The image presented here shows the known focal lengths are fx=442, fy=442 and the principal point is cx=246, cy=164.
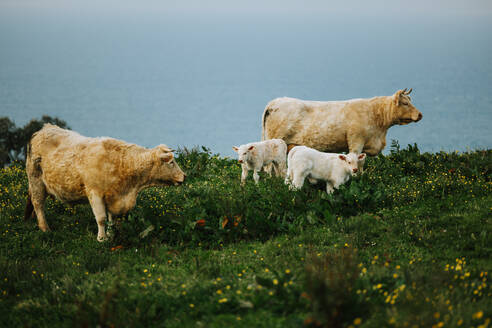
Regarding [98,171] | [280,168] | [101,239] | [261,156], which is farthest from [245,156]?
[101,239]

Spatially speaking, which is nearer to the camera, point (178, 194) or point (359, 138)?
point (178, 194)

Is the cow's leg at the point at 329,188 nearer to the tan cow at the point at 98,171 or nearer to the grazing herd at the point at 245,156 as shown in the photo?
the grazing herd at the point at 245,156

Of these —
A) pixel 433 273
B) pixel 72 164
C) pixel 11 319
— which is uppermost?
pixel 72 164

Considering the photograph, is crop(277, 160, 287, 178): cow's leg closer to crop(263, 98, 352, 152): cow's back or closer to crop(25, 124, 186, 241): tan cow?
crop(263, 98, 352, 152): cow's back

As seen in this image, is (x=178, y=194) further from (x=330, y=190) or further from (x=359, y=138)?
(x=359, y=138)

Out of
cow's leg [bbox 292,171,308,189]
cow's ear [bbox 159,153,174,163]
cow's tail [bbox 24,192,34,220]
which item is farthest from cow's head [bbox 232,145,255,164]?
cow's tail [bbox 24,192,34,220]

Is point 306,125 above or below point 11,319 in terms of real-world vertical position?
above

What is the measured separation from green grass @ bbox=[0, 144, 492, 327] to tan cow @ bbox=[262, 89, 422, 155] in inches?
40.5

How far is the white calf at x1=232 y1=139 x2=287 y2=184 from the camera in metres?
12.1

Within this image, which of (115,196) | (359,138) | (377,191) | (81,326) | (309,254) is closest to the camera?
(81,326)

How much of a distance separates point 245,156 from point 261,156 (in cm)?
60

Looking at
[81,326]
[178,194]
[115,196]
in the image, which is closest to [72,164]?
[115,196]

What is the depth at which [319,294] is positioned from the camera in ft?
17.4

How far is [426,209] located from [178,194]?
6.21m
